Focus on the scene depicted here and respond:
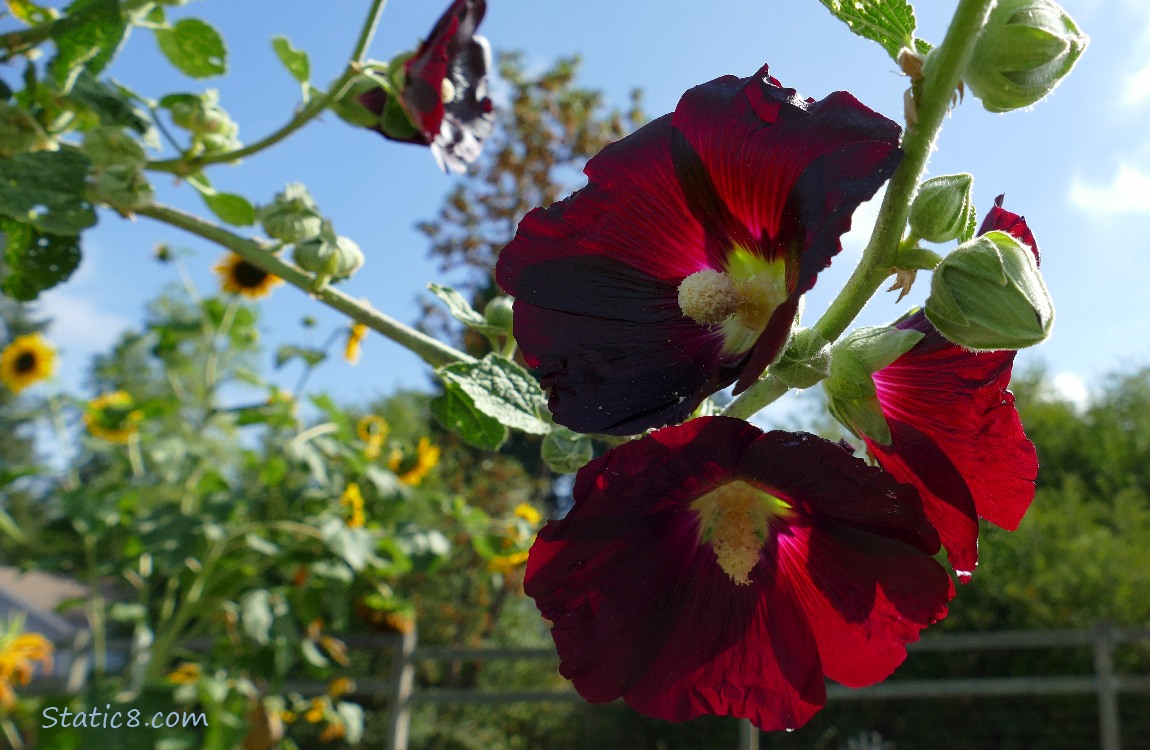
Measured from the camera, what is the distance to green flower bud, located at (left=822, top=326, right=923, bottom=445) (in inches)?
12.6

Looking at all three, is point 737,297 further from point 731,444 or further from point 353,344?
point 353,344

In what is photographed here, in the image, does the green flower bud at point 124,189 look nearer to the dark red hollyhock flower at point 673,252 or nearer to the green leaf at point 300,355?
the dark red hollyhock flower at point 673,252

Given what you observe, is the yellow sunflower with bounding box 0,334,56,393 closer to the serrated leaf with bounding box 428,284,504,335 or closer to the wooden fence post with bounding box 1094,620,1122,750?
the serrated leaf with bounding box 428,284,504,335

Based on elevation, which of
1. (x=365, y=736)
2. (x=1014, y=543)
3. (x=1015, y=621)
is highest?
(x=1014, y=543)

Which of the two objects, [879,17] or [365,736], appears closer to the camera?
[879,17]

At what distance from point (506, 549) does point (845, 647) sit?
251 cm

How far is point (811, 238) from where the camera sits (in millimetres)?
285

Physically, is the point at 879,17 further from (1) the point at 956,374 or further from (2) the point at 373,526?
(2) the point at 373,526

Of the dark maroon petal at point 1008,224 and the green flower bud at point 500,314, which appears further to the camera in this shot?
the green flower bud at point 500,314

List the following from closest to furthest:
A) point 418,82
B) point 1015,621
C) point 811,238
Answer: point 811,238 < point 418,82 < point 1015,621

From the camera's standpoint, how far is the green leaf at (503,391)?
1.48 ft

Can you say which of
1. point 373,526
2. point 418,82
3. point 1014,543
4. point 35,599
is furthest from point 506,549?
point 35,599

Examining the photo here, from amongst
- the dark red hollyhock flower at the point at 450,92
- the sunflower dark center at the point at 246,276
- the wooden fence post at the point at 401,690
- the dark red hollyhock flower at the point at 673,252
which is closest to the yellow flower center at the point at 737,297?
the dark red hollyhock flower at the point at 673,252

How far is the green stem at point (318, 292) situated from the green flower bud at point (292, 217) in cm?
2
